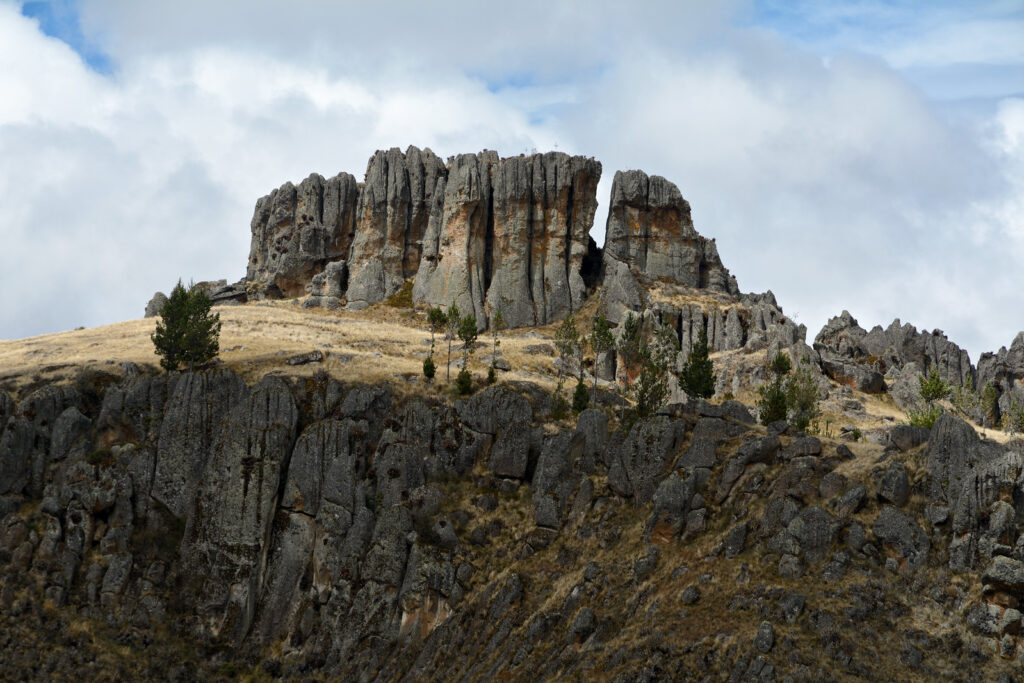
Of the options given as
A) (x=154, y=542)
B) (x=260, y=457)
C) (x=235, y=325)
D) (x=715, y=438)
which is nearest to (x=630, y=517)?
(x=715, y=438)

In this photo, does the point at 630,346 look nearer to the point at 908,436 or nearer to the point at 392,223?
the point at 908,436

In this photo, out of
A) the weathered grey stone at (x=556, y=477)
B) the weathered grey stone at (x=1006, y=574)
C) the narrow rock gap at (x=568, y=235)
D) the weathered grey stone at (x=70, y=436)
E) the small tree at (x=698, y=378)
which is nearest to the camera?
the weathered grey stone at (x=1006, y=574)

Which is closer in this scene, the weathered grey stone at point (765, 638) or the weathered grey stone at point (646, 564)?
the weathered grey stone at point (765, 638)

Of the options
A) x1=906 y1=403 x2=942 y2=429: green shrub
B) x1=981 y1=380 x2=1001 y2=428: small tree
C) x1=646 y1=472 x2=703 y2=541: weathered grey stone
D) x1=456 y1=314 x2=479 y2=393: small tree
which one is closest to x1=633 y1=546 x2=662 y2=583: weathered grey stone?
x1=646 y1=472 x2=703 y2=541: weathered grey stone

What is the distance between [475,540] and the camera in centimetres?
7212

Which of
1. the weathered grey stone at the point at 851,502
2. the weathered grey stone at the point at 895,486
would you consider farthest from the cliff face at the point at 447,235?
the weathered grey stone at the point at 895,486

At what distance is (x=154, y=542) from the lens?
77.0 metres

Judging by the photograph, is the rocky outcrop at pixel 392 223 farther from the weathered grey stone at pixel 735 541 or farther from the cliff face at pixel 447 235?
the weathered grey stone at pixel 735 541

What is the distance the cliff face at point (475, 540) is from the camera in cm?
5284

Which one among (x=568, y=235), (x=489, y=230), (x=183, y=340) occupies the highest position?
(x=489, y=230)

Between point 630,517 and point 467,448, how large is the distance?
15.8m

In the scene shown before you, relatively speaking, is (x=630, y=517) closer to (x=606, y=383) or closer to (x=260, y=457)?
(x=260, y=457)

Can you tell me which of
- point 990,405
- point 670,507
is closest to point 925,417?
point 990,405

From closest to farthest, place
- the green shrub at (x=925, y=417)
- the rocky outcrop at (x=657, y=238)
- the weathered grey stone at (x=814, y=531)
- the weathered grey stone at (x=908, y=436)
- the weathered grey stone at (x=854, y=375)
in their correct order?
the weathered grey stone at (x=814, y=531) → the weathered grey stone at (x=908, y=436) → the green shrub at (x=925, y=417) → the weathered grey stone at (x=854, y=375) → the rocky outcrop at (x=657, y=238)
